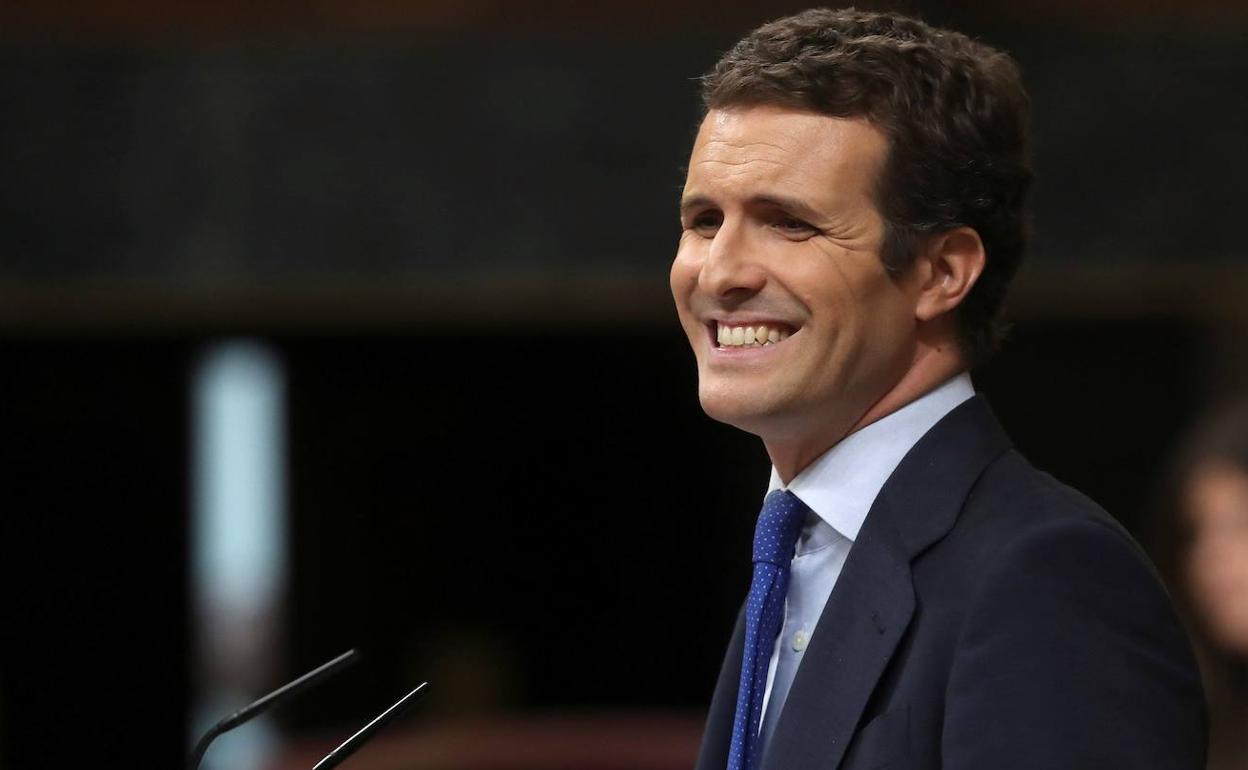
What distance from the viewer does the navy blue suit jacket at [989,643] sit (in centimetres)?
132

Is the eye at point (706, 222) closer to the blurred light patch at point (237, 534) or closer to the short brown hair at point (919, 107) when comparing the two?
the short brown hair at point (919, 107)

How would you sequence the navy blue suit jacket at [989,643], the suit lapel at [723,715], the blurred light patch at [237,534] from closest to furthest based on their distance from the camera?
the navy blue suit jacket at [989,643], the suit lapel at [723,715], the blurred light patch at [237,534]

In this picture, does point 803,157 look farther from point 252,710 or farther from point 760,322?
point 252,710

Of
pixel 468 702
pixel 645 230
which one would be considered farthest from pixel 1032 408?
pixel 468 702

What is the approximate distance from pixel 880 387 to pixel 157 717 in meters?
4.66

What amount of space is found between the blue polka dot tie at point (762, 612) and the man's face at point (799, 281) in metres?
0.07

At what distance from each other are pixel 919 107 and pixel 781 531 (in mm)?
395

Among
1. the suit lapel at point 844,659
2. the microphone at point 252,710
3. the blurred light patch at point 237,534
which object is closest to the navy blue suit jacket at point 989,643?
the suit lapel at point 844,659

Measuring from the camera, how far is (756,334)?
1.60 meters

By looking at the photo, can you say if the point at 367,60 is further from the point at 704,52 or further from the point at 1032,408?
the point at 1032,408

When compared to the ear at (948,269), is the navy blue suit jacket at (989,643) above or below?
below

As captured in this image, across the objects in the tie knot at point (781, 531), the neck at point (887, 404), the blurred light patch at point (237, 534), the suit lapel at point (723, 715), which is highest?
the neck at point (887, 404)

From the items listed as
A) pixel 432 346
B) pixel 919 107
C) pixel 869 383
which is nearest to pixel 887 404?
pixel 869 383

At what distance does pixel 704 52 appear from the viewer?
180 inches
